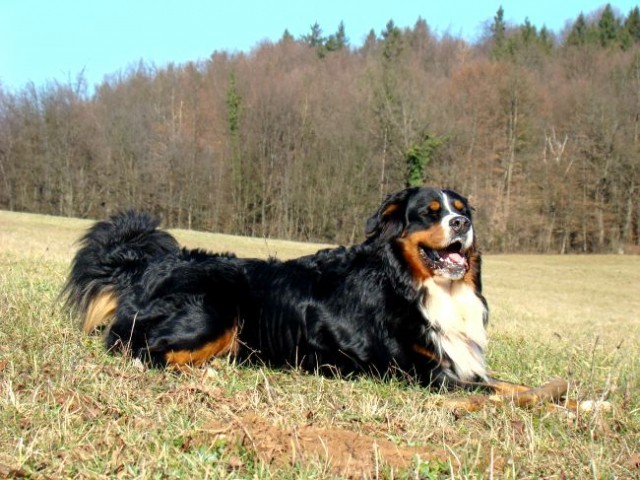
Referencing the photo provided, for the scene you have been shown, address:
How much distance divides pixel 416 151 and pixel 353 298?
54012mm

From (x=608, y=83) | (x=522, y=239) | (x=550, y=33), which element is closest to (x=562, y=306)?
(x=522, y=239)

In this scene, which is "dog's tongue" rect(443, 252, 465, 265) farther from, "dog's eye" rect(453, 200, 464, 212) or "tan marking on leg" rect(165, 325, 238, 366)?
"tan marking on leg" rect(165, 325, 238, 366)

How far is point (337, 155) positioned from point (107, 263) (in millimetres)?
56773

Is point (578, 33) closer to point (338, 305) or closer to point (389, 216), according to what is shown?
point (389, 216)

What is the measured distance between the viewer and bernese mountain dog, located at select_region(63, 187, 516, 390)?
504cm

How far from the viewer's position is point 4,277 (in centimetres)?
769

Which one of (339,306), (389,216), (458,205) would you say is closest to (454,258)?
(458,205)

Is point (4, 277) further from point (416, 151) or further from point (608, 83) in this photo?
point (608, 83)

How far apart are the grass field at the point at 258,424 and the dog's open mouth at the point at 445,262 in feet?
3.09

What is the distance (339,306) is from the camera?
209 inches

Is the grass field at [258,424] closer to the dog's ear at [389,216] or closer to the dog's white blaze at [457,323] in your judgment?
the dog's white blaze at [457,323]

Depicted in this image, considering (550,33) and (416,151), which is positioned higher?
(550,33)

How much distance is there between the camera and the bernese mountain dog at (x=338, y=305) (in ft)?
16.5

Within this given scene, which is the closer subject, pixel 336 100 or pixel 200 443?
pixel 200 443
